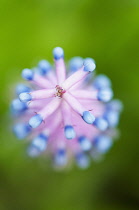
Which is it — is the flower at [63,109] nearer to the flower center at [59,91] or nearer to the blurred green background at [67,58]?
the flower center at [59,91]

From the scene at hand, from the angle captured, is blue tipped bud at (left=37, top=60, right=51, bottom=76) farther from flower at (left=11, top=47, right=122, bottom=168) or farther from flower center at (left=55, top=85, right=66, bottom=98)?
flower center at (left=55, top=85, right=66, bottom=98)

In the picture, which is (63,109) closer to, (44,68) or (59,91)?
(59,91)

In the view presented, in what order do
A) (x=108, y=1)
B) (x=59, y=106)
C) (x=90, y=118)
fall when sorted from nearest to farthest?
(x=90, y=118) → (x=59, y=106) → (x=108, y=1)

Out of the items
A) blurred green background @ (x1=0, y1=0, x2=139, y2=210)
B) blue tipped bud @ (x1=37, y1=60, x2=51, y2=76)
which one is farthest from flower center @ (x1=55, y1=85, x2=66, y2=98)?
blurred green background @ (x1=0, y1=0, x2=139, y2=210)

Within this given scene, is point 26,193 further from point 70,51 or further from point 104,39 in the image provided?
point 104,39

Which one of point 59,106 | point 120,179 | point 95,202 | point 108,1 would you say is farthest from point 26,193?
point 108,1

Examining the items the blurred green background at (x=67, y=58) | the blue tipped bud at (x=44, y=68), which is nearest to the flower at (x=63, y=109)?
the blue tipped bud at (x=44, y=68)

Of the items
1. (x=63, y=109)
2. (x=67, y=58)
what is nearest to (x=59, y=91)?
(x=63, y=109)
